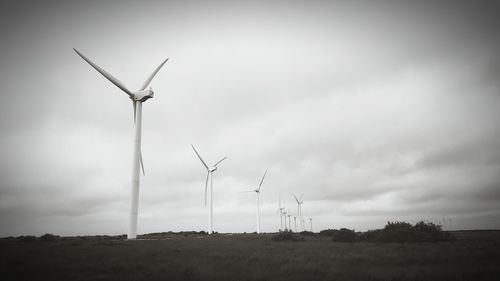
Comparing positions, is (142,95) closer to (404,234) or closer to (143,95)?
(143,95)

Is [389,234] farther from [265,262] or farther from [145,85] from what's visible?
[145,85]

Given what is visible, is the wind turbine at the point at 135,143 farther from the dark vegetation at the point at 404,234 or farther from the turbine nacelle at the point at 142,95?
the dark vegetation at the point at 404,234

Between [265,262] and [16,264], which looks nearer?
[16,264]

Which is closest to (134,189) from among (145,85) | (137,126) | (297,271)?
(137,126)

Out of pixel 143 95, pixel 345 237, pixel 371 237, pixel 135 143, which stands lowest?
pixel 371 237

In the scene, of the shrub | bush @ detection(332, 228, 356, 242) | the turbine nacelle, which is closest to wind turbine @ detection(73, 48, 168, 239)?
the turbine nacelle

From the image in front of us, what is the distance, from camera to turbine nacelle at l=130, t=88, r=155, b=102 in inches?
1805

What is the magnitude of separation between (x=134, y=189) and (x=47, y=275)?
2542 cm

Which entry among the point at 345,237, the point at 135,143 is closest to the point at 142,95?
the point at 135,143

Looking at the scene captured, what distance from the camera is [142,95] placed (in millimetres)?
46062

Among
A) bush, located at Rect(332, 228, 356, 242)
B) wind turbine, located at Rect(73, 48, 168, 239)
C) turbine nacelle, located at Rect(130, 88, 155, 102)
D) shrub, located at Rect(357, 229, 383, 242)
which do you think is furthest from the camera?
turbine nacelle, located at Rect(130, 88, 155, 102)

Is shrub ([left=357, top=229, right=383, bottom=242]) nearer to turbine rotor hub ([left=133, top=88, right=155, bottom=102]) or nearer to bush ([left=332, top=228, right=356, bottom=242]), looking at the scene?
bush ([left=332, top=228, right=356, bottom=242])

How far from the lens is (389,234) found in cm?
Result: 4322

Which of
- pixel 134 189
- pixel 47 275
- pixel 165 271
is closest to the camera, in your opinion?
pixel 47 275
